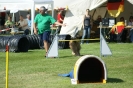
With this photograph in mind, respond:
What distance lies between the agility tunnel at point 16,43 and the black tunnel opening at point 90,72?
8454 millimetres

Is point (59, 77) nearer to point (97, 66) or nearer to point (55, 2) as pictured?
point (97, 66)

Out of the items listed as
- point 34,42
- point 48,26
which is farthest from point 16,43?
point 48,26

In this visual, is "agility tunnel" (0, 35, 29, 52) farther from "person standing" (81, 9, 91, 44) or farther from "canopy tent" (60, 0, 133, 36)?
"canopy tent" (60, 0, 133, 36)

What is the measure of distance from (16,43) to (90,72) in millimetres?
8540

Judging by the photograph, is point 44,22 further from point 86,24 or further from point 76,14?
point 76,14

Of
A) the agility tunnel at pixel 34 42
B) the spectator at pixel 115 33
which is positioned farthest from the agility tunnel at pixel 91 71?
the spectator at pixel 115 33

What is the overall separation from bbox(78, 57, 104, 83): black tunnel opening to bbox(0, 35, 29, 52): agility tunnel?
845cm

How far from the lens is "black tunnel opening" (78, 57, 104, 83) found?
10.7 metres

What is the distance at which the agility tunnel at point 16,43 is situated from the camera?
1906cm

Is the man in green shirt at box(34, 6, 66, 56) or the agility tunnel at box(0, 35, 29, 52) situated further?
the agility tunnel at box(0, 35, 29, 52)

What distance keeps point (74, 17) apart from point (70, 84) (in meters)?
16.5

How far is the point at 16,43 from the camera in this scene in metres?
19.0

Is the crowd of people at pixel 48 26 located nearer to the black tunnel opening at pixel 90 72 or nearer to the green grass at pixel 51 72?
the green grass at pixel 51 72

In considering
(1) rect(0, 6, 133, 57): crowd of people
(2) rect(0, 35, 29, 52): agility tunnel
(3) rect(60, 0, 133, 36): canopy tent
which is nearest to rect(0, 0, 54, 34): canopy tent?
(1) rect(0, 6, 133, 57): crowd of people
